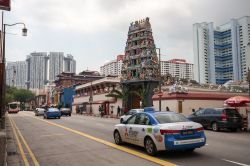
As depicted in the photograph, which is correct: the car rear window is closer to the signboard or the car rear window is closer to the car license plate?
the car license plate

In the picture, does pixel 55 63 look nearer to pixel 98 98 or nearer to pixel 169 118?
pixel 98 98

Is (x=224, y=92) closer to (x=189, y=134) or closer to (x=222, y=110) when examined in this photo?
(x=222, y=110)

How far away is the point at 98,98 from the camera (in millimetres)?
71312

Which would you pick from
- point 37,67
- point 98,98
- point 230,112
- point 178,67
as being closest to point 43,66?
point 37,67

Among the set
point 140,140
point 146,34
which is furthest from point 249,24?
point 140,140

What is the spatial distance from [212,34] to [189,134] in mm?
82192

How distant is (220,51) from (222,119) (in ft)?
231

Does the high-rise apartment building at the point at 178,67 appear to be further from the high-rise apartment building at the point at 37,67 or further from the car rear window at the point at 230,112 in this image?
the car rear window at the point at 230,112

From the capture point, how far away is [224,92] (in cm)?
4650

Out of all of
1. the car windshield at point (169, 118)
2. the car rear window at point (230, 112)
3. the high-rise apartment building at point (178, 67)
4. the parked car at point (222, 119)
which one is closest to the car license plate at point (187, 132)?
the car windshield at point (169, 118)

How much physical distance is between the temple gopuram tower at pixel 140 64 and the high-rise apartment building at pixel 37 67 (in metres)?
114

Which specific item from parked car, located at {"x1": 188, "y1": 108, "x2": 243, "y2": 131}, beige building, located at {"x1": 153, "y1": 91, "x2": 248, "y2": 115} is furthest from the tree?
parked car, located at {"x1": 188, "y1": 108, "x2": 243, "y2": 131}

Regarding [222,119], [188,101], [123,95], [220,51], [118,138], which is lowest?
[118,138]

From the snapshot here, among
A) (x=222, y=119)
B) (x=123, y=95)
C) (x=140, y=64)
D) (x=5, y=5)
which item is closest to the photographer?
(x=5, y=5)
